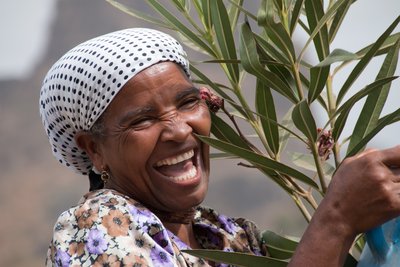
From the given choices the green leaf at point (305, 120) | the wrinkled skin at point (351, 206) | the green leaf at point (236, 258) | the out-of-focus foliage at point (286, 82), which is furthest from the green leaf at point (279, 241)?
the wrinkled skin at point (351, 206)

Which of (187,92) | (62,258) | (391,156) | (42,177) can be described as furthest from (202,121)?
(42,177)

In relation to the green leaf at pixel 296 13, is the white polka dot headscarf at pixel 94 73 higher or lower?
lower

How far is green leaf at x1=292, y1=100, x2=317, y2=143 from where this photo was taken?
1.77m

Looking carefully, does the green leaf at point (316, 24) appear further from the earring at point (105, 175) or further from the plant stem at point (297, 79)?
the earring at point (105, 175)

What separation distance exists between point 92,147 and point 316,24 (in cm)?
50

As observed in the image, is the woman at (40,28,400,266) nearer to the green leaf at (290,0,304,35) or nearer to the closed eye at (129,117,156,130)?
the closed eye at (129,117,156,130)

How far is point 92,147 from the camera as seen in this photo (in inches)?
78.4

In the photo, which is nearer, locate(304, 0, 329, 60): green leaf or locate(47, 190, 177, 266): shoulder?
locate(47, 190, 177, 266): shoulder

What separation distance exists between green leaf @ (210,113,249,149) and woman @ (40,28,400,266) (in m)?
0.10

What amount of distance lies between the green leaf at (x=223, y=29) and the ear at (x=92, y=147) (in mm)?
314

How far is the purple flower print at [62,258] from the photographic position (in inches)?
70.4

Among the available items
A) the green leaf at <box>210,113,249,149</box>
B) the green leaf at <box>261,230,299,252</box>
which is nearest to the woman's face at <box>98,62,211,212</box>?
the green leaf at <box>210,113,249,149</box>

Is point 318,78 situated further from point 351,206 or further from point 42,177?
point 42,177

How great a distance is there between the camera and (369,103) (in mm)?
1852
